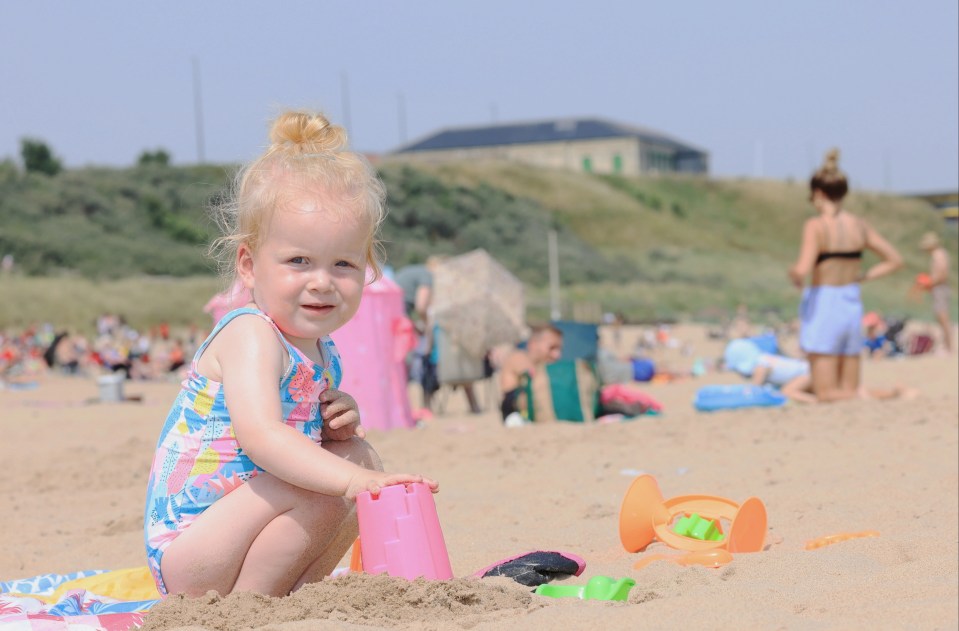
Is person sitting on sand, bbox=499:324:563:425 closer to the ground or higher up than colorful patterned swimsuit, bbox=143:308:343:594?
closer to the ground

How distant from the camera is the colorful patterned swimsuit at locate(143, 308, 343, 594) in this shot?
8.58ft

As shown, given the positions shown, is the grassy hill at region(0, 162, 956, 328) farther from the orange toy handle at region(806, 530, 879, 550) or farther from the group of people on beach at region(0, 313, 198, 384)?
the orange toy handle at region(806, 530, 879, 550)

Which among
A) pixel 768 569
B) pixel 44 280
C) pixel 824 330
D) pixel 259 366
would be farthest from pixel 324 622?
pixel 44 280

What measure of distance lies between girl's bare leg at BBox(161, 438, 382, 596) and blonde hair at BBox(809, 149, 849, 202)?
592 cm

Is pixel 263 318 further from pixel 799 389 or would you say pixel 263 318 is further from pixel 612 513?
pixel 799 389

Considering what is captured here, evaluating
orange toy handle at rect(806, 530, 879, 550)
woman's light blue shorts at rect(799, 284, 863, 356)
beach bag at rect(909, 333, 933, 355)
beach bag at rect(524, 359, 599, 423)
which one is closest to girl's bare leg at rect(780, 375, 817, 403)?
woman's light blue shorts at rect(799, 284, 863, 356)

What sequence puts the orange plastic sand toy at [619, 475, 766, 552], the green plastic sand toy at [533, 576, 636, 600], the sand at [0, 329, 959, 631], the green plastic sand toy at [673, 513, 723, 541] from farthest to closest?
the green plastic sand toy at [673, 513, 723, 541]
the orange plastic sand toy at [619, 475, 766, 552]
the green plastic sand toy at [533, 576, 636, 600]
the sand at [0, 329, 959, 631]

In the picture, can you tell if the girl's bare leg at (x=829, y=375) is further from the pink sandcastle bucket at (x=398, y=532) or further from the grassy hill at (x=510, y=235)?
the grassy hill at (x=510, y=235)

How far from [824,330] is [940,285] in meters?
6.83

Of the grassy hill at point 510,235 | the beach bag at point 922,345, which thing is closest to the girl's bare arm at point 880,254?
the beach bag at point 922,345

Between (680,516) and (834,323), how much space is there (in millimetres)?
4524

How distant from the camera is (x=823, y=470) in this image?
4.66 meters

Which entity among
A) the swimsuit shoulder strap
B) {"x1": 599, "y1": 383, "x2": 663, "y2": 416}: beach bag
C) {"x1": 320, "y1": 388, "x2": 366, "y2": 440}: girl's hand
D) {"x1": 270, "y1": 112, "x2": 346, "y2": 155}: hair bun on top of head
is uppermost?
{"x1": 270, "y1": 112, "x2": 346, "y2": 155}: hair bun on top of head

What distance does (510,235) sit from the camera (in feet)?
155
